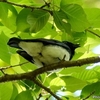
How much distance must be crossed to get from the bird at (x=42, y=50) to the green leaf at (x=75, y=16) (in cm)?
20

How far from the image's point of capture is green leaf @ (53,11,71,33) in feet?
2.75

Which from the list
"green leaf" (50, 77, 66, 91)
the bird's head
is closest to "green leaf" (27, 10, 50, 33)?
the bird's head

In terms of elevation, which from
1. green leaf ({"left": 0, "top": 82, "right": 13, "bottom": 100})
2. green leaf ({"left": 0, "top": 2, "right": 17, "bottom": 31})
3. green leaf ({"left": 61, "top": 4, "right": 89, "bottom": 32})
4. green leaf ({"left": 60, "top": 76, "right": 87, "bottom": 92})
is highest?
green leaf ({"left": 0, "top": 2, "right": 17, "bottom": 31})

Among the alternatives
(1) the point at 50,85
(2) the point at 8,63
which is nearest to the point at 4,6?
(2) the point at 8,63

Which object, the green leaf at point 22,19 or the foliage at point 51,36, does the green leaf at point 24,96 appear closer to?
the foliage at point 51,36

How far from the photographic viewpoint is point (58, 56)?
1176 millimetres

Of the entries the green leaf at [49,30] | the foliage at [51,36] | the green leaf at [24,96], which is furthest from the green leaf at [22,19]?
the green leaf at [24,96]

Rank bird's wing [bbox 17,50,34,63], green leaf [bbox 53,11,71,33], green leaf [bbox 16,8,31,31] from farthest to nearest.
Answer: bird's wing [bbox 17,50,34,63] → green leaf [bbox 16,8,31,31] → green leaf [bbox 53,11,71,33]

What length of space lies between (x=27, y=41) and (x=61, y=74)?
0.18 m

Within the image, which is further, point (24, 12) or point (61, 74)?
point (61, 74)

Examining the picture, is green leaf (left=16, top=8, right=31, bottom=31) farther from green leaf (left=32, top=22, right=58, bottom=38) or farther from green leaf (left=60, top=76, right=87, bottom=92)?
green leaf (left=60, top=76, right=87, bottom=92)

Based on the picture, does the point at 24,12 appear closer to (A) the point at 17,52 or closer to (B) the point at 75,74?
(A) the point at 17,52

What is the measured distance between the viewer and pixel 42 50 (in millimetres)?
1166

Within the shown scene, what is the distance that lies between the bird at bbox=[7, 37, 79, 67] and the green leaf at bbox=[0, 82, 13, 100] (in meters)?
0.13
